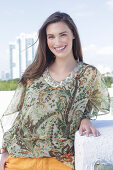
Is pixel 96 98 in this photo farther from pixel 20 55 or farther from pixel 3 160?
pixel 20 55

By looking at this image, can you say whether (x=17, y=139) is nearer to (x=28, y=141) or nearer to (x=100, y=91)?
(x=28, y=141)

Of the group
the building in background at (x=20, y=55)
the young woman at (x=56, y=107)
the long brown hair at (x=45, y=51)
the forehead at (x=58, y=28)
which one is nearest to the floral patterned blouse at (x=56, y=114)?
the young woman at (x=56, y=107)

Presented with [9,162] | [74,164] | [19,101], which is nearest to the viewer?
[74,164]

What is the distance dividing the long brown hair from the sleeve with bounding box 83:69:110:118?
0.21m

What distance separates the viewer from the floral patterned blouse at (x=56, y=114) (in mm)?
1344

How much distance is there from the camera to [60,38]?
144cm

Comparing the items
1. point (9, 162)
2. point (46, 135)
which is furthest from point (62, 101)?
point (9, 162)

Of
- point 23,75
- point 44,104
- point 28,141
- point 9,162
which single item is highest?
point 23,75

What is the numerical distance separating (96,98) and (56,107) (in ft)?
0.75

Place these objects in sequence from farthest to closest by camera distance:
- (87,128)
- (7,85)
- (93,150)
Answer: (7,85) < (87,128) < (93,150)

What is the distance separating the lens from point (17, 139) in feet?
4.67

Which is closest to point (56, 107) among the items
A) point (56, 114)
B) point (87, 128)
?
point (56, 114)

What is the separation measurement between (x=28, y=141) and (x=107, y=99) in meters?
0.49

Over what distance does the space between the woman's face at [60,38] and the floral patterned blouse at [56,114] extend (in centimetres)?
12
